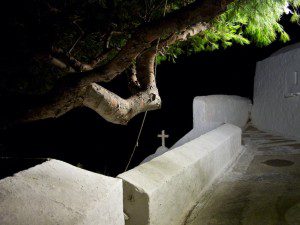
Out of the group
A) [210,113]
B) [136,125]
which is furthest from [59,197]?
[136,125]

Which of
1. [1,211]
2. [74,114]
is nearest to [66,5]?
[1,211]

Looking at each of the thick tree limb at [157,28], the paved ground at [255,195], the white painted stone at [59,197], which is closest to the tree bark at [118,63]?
the thick tree limb at [157,28]

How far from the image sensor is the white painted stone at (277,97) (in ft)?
32.9

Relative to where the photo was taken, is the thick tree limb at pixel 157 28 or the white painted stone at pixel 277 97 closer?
the thick tree limb at pixel 157 28

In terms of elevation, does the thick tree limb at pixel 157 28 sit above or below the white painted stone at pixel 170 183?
above

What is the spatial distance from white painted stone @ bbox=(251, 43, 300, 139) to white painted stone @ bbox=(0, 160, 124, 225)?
9.12 metres

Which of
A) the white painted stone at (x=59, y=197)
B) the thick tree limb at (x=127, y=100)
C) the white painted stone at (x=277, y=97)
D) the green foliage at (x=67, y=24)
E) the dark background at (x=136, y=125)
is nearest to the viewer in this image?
the white painted stone at (x=59, y=197)

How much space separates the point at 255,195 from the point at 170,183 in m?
1.85

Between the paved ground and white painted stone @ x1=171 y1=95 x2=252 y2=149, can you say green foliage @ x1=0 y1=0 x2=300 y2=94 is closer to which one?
the paved ground

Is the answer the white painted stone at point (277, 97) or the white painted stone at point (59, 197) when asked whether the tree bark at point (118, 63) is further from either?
the white painted stone at point (277, 97)

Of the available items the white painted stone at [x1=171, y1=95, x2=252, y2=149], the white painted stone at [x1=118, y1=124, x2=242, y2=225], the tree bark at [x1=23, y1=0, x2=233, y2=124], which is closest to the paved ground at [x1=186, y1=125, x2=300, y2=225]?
the white painted stone at [x1=118, y1=124, x2=242, y2=225]

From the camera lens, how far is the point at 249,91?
1712cm

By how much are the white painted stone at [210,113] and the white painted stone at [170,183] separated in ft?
13.1

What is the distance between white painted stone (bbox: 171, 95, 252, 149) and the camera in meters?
9.71
